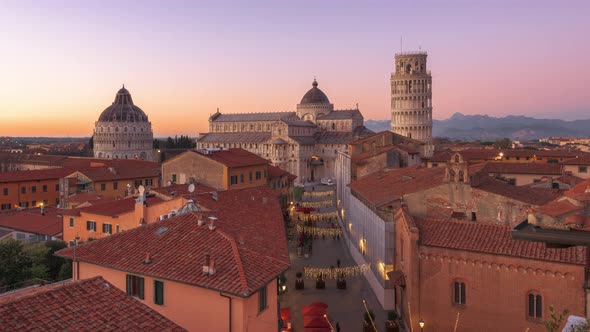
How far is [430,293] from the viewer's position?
21.5m

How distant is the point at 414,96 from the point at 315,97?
94.3 feet

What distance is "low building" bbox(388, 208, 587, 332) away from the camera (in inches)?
725

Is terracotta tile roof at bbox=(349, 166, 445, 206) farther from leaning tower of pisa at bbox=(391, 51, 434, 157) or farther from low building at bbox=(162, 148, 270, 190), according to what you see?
leaning tower of pisa at bbox=(391, 51, 434, 157)

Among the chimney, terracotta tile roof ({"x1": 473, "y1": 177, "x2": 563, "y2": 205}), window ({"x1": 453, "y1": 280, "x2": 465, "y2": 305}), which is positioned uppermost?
terracotta tile roof ({"x1": 473, "y1": 177, "x2": 563, "y2": 205})

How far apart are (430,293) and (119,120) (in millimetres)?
132537

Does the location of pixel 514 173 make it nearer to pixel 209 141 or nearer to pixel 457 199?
pixel 457 199

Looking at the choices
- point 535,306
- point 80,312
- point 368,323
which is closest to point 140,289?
point 80,312

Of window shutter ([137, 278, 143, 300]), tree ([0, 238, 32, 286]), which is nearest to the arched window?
window shutter ([137, 278, 143, 300])

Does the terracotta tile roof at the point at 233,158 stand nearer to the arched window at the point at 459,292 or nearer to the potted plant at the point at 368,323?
the potted plant at the point at 368,323

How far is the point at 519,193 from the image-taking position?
1105 inches

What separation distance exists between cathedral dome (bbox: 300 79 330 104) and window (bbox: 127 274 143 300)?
113 meters

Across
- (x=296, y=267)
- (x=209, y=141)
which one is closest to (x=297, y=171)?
(x=209, y=141)

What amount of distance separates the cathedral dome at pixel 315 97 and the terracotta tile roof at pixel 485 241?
105817 mm

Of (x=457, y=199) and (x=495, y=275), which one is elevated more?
(x=457, y=199)
